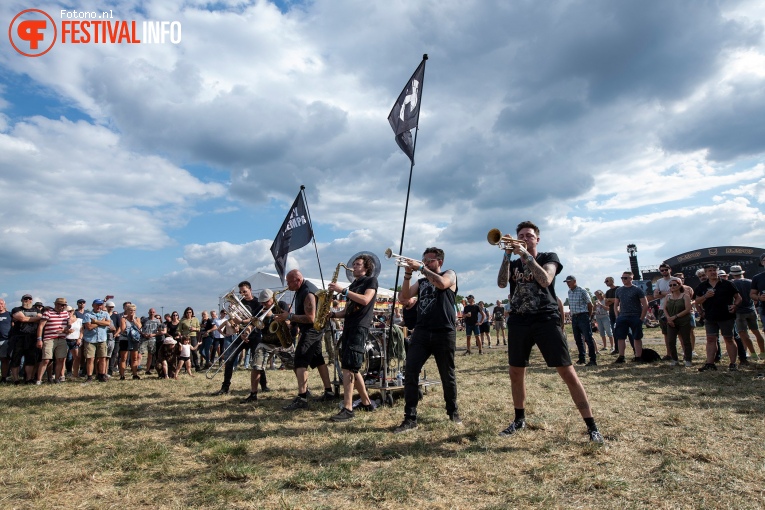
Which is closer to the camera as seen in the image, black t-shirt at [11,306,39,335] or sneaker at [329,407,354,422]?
sneaker at [329,407,354,422]

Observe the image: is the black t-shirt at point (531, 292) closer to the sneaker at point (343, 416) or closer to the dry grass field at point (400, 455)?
the dry grass field at point (400, 455)

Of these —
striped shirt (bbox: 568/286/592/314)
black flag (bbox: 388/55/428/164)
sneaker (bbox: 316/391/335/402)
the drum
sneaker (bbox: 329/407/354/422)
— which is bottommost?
sneaker (bbox: 329/407/354/422)

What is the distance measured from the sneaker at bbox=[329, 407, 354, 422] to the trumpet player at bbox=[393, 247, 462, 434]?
82 centimetres

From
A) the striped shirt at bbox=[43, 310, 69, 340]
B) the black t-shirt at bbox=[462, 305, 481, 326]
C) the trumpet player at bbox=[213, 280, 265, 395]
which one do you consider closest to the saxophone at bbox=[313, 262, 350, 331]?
the trumpet player at bbox=[213, 280, 265, 395]

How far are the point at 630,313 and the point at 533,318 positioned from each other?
6.72m

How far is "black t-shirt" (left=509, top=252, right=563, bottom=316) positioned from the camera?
4445 mm

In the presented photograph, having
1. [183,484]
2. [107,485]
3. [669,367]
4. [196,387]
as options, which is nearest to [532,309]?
[183,484]

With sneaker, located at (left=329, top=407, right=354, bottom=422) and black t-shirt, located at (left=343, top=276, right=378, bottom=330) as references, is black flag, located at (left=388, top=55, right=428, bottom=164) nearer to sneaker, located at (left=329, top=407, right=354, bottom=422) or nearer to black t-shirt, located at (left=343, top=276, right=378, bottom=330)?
black t-shirt, located at (left=343, top=276, right=378, bottom=330)

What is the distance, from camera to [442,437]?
458 centimetres

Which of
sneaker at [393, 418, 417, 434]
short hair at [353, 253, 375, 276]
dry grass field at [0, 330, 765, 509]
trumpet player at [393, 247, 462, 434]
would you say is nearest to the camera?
dry grass field at [0, 330, 765, 509]

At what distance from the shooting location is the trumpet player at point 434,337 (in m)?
5.04

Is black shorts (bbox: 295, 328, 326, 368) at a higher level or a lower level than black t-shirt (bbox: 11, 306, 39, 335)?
lower

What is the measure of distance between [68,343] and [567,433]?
11.0 metres

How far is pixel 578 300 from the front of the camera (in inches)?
414
